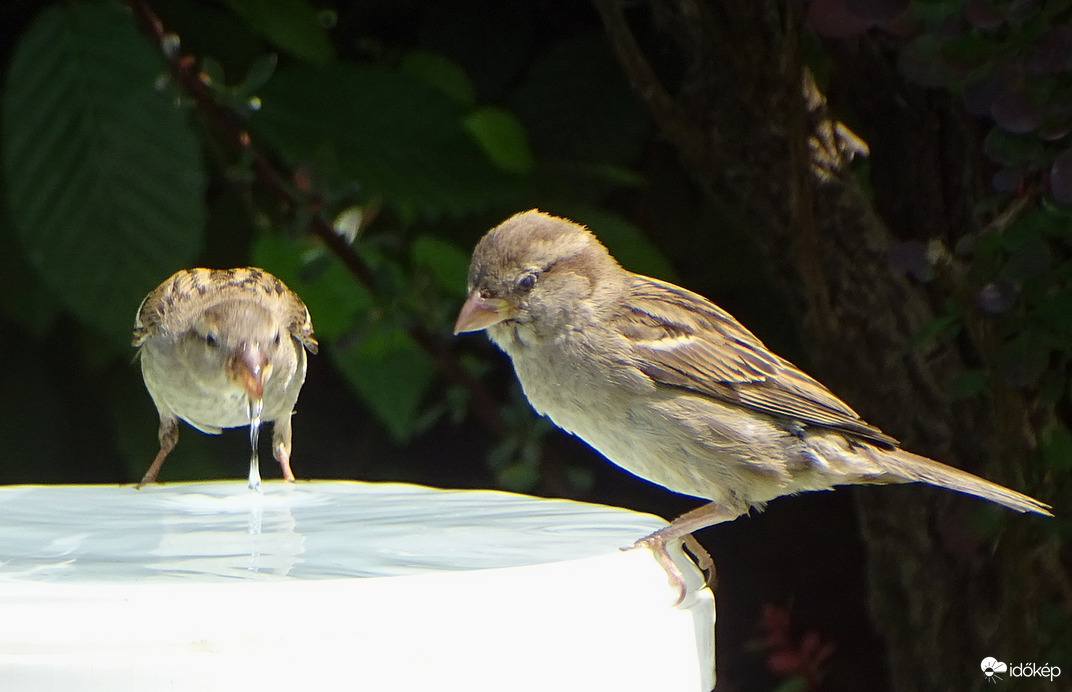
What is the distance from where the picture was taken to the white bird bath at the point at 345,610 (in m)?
0.92

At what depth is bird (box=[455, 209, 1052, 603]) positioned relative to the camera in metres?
1.82

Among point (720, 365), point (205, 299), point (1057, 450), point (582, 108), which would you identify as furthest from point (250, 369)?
point (1057, 450)

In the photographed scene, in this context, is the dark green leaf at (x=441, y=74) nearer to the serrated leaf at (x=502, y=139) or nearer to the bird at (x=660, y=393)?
the serrated leaf at (x=502, y=139)

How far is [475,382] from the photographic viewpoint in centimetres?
241

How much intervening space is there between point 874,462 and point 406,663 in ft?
3.62

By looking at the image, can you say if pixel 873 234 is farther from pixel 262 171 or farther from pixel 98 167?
pixel 98 167

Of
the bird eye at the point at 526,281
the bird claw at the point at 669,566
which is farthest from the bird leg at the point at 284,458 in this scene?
the bird claw at the point at 669,566

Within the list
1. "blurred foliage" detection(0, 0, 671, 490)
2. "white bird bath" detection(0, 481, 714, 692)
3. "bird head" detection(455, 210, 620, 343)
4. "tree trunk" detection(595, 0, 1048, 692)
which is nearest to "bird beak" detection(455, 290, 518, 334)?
"bird head" detection(455, 210, 620, 343)

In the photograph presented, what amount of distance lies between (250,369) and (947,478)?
106 cm

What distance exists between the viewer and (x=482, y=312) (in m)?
1.87

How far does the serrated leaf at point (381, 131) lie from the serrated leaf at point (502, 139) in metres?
0.05

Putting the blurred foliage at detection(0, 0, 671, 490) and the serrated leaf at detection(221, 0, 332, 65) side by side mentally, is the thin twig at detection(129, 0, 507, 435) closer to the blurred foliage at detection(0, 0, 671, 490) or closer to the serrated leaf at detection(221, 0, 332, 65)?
the blurred foliage at detection(0, 0, 671, 490)

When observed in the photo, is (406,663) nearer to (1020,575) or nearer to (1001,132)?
(1001,132)

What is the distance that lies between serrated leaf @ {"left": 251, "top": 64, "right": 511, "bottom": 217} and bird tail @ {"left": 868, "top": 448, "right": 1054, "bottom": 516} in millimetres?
943
